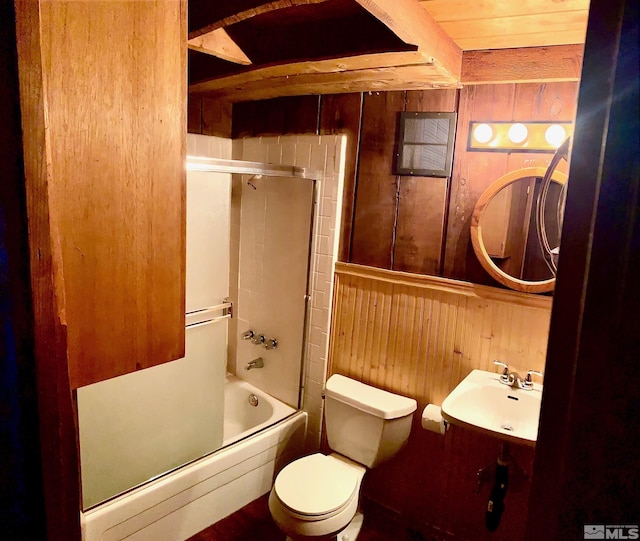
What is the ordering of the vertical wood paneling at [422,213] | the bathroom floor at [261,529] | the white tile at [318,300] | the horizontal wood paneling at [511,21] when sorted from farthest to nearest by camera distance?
the white tile at [318,300], the bathroom floor at [261,529], the vertical wood paneling at [422,213], the horizontal wood paneling at [511,21]

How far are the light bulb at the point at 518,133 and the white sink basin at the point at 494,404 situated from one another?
1.07 meters

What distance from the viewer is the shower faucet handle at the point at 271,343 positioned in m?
2.95

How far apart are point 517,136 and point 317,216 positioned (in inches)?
44.1

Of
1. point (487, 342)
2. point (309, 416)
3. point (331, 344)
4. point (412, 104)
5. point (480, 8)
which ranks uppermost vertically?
point (480, 8)

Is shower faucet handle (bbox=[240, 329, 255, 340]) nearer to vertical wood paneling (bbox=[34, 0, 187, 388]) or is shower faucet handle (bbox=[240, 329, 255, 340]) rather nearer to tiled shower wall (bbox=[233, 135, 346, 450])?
tiled shower wall (bbox=[233, 135, 346, 450])

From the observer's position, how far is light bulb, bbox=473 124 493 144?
2.04 metres

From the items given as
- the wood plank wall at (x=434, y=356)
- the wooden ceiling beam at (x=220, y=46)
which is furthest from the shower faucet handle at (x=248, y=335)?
the wooden ceiling beam at (x=220, y=46)

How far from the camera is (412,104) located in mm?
2236

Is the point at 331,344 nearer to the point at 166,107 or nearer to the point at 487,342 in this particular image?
the point at 487,342

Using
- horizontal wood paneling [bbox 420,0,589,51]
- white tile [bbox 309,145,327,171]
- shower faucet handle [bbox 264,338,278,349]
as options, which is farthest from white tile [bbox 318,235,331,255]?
horizontal wood paneling [bbox 420,0,589,51]

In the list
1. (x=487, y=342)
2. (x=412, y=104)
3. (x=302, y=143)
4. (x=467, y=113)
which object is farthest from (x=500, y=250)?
(x=302, y=143)

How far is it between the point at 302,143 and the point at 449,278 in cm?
117

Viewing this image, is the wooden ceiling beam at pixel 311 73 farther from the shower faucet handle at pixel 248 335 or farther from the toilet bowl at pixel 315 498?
the toilet bowl at pixel 315 498

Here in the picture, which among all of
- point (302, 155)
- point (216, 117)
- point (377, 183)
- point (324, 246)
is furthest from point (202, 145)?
point (377, 183)
